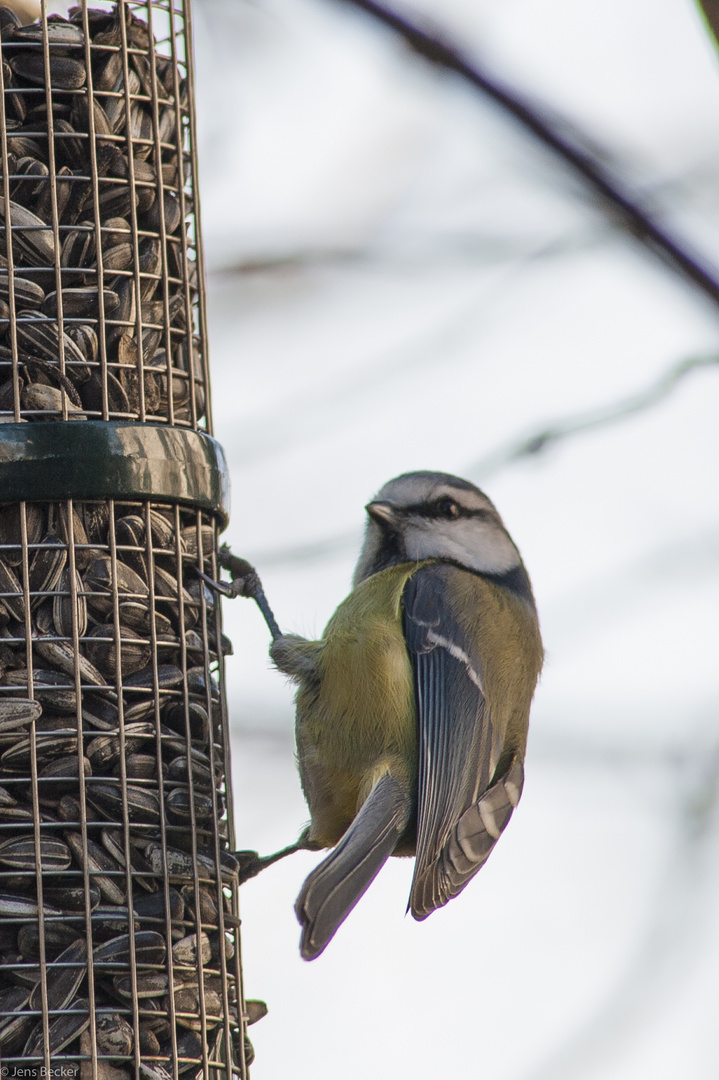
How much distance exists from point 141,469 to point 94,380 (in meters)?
0.24

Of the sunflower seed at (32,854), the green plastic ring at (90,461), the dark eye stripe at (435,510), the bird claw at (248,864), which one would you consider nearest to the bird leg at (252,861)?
the bird claw at (248,864)

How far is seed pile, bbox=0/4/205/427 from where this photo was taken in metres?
3.09

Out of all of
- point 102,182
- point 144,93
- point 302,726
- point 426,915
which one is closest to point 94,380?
point 102,182

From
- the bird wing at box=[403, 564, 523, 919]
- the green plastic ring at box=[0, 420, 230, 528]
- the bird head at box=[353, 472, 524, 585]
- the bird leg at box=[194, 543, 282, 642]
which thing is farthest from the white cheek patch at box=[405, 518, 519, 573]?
the green plastic ring at box=[0, 420, 230, 528]

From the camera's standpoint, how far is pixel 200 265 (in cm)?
341

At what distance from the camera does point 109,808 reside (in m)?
2.96

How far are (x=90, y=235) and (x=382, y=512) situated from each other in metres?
1.21

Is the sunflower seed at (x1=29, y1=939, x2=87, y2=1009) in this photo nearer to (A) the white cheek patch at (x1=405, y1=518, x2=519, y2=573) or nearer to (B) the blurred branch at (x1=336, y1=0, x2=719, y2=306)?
(A) the white cheek patch at (x1=405, y1=518, x2=519, y2=573)

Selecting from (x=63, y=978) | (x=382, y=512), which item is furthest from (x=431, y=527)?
(x=63, y=978)

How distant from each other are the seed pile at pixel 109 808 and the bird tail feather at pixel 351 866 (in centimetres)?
23

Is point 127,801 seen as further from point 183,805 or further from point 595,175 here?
point 595,175

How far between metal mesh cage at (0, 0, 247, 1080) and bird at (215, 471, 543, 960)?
31cm

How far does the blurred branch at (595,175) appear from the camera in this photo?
93.0 inches

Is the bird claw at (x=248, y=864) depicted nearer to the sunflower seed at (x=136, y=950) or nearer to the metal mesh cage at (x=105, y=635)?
the metal mesh cage at (x=105, y=635)
